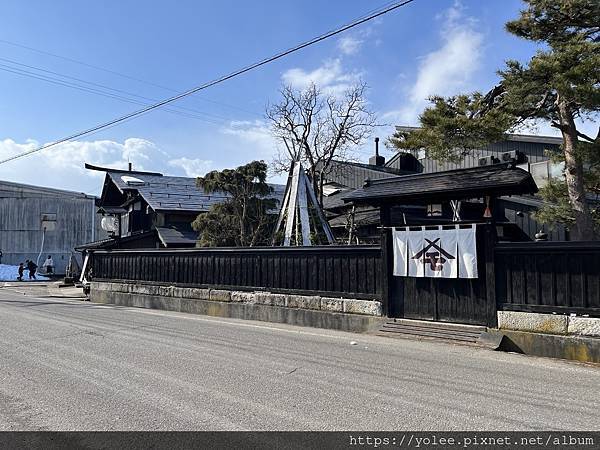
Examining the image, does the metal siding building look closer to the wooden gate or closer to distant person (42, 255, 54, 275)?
distant person (42, 255, 54, 275)

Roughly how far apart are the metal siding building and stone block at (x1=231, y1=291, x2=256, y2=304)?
43.1 meters

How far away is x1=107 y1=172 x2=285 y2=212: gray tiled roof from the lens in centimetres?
3280

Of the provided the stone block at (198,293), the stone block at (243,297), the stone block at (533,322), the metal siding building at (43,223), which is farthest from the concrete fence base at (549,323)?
the metal siding building at (43,223)

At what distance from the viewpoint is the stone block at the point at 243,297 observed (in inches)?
552

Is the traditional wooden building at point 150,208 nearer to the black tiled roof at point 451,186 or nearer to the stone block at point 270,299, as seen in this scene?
the stone block at point 270,299

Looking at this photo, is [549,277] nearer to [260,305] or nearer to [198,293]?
[260,305]

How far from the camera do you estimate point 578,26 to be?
10.7m

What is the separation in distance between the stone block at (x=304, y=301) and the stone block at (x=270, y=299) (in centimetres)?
21

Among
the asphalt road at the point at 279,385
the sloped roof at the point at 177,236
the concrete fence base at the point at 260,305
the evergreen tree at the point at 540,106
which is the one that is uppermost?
the evergreen tree at the point at 540,106

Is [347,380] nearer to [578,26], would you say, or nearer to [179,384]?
[179,384]

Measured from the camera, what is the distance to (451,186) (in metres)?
10.3

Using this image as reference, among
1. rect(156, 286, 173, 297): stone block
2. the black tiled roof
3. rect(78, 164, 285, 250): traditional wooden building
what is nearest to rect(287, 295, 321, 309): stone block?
the black tiled roof

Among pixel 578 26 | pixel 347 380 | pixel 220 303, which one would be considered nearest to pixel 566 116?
pixel 578 26

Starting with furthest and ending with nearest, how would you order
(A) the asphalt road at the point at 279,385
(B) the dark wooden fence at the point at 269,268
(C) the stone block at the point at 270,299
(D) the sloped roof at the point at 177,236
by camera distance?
(D) the sloped roof at the point at 177,236, (C) the stone block at the point at 270,299, (B) the dark wooden fence at the point at 269,268, (A) the asphalt road at the point at 279,385
